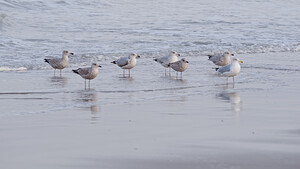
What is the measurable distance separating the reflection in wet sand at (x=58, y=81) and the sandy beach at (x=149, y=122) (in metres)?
0.01

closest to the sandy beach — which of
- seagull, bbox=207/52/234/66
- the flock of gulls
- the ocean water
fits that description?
the flock of gulls

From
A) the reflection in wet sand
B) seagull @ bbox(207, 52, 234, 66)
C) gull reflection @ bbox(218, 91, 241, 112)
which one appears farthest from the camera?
seagull @ bbox(207, 52, 234, 66)

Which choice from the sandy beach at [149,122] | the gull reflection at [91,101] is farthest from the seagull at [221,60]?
the gull reflection at [91,101]

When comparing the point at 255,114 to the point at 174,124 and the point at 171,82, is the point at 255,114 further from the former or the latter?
the point at 171,82

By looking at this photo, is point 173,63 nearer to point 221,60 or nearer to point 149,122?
point 221,60

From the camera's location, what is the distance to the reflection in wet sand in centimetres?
1240

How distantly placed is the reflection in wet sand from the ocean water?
183cm

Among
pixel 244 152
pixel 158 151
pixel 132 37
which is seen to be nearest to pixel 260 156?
pixel 244 152

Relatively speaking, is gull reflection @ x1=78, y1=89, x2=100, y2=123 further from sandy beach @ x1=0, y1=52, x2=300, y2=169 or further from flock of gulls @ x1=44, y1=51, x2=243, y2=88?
flock of gulls @ x1=44, y1=51, x2=243, y2=88

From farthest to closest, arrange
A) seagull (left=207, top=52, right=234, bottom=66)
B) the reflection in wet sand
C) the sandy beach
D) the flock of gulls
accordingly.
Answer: seagull (left=207, top=52, right=234, bottom=66) < the flock of gulls < the reflection in wet sand < the sandy beach

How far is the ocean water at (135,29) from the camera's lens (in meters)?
19.2

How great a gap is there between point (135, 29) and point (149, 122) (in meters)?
17.3

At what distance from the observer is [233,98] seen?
10484mm

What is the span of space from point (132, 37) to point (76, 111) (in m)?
13.9
